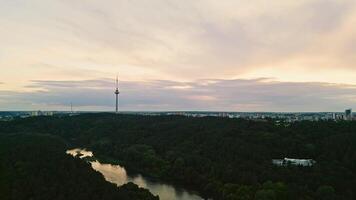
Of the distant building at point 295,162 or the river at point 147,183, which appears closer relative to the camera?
the river at point 147,183

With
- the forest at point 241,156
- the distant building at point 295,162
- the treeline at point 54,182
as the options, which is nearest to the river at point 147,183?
the forest at point 241,156

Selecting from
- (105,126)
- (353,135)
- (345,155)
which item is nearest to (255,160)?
(345,155)

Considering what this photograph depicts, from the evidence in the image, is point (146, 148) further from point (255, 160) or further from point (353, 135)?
point (353, 135)

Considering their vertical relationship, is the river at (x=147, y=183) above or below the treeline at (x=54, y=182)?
below

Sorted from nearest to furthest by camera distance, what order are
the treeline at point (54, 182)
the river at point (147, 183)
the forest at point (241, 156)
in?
the treeline at point (54, 182) → the forest at point (241, 156) → the river at point (147, 183)

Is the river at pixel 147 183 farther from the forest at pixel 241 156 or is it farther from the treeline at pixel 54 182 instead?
the treeline at pixel 54 182

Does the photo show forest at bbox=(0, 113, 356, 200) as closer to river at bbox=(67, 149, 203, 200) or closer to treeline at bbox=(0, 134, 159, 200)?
river at bbox=(67, 149, 203, 200)
